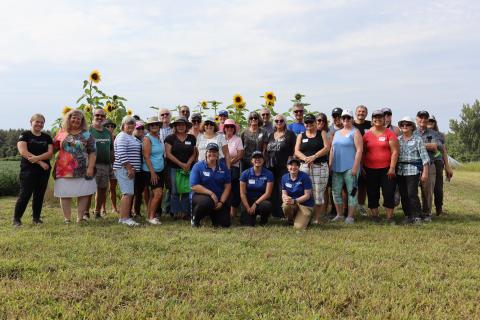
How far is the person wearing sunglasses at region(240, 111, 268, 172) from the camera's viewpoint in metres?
7.18

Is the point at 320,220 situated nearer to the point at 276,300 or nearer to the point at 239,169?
the point at 239,169

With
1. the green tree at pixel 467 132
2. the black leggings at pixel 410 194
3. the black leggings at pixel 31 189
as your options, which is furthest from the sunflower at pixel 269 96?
the green tree at pixel 467 132

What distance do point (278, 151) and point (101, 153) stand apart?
299 cm

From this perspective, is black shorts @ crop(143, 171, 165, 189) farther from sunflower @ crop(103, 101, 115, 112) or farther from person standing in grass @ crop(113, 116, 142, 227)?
sunflower @ crop(103, 101, 115, 112)

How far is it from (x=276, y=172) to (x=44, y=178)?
12.1 feet

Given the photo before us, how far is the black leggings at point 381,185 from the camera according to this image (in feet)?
22.5

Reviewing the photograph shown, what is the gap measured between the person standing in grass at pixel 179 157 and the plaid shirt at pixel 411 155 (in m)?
3.37

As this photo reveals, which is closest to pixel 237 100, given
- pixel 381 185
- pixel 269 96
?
pixel 269 96

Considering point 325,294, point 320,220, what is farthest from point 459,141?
point 325,294

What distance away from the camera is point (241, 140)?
7.29 m

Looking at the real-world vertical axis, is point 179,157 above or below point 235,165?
above

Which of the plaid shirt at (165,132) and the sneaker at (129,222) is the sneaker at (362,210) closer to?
the plaid shirt at (165,132)

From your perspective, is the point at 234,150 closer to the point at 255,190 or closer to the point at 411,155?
the point at 255,190

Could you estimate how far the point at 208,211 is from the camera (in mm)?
6414
